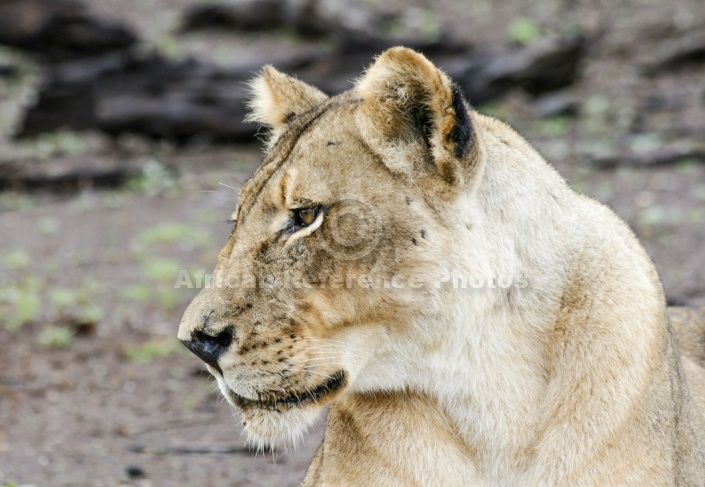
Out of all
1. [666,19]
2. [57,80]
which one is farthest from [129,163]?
[666,19]

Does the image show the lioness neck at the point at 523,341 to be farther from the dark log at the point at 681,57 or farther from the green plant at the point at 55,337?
the dark log at the point at 681,57

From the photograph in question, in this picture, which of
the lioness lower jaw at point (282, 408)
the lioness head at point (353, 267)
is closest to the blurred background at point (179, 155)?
the lioness lower jaw at point (282, 408)

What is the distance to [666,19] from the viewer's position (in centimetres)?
1395

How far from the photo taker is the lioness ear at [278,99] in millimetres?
3402

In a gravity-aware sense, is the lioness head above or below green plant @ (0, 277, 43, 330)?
above

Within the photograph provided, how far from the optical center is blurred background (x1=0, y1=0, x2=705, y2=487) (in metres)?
5.52

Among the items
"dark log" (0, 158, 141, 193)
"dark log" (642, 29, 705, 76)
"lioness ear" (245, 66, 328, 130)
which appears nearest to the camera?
"lioness ear" (245, 66, 328, 130)

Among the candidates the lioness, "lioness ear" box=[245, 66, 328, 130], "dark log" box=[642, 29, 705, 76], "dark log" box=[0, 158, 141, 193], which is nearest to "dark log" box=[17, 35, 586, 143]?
"dark log" box=[0, 158, 141, 193]

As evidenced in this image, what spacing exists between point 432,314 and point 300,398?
450 mm

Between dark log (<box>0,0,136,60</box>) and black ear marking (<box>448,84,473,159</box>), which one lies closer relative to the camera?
black ear marking (<box>448,84,473,159</box>)

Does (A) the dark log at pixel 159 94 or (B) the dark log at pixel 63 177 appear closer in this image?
(B) the dark log at pixel 63 177

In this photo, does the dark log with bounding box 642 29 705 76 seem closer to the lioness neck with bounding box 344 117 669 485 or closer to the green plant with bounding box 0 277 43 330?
the green plant with bounding box 0 277 43 330

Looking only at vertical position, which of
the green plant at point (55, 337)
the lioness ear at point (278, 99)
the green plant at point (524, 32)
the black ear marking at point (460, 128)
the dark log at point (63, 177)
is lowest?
the dark log at point (63, 177)

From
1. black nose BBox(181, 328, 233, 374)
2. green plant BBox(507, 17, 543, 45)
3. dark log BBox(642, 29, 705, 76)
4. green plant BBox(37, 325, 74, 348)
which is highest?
black nose BBox(181, 328, 233, 374)
